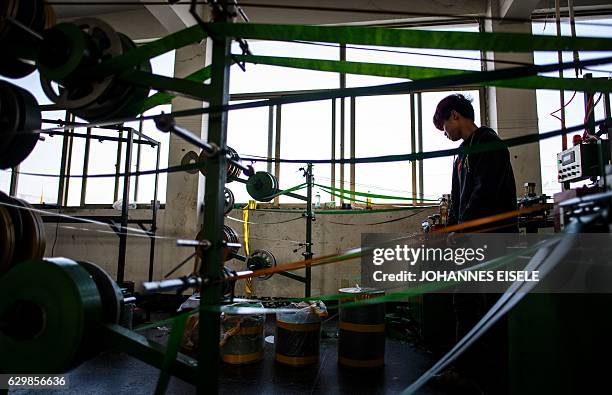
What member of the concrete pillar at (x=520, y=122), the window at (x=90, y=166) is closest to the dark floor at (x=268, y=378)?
the concrete pillar at (x=520, y=122)

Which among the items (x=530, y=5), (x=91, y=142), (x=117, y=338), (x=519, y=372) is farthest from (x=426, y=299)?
(x=91, y=142)

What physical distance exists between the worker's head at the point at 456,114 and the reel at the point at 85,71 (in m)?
1.57

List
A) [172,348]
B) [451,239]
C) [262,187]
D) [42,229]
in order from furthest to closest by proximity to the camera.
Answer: [262,187] < [451,239] < [42,229] < [172,348]

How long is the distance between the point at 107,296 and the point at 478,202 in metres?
1.67

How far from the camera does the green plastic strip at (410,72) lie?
1214 mm

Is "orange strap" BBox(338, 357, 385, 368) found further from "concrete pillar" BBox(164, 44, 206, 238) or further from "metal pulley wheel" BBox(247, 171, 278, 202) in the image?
"concrete pillar" BBox(164, 44, 206, 238)

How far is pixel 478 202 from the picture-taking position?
5.86ft

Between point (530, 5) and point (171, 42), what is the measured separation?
4.32 meters

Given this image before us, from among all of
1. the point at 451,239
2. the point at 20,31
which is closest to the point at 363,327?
the point at 451,239

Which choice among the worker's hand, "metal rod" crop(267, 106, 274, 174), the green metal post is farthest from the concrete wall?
the green metal post

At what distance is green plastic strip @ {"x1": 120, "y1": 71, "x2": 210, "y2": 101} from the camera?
3.85ft

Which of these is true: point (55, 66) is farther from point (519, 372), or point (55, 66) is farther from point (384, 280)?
point (384, 280)

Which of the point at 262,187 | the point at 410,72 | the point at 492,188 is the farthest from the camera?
the point at 262,187

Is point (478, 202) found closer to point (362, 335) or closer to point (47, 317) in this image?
point (362, 335)
